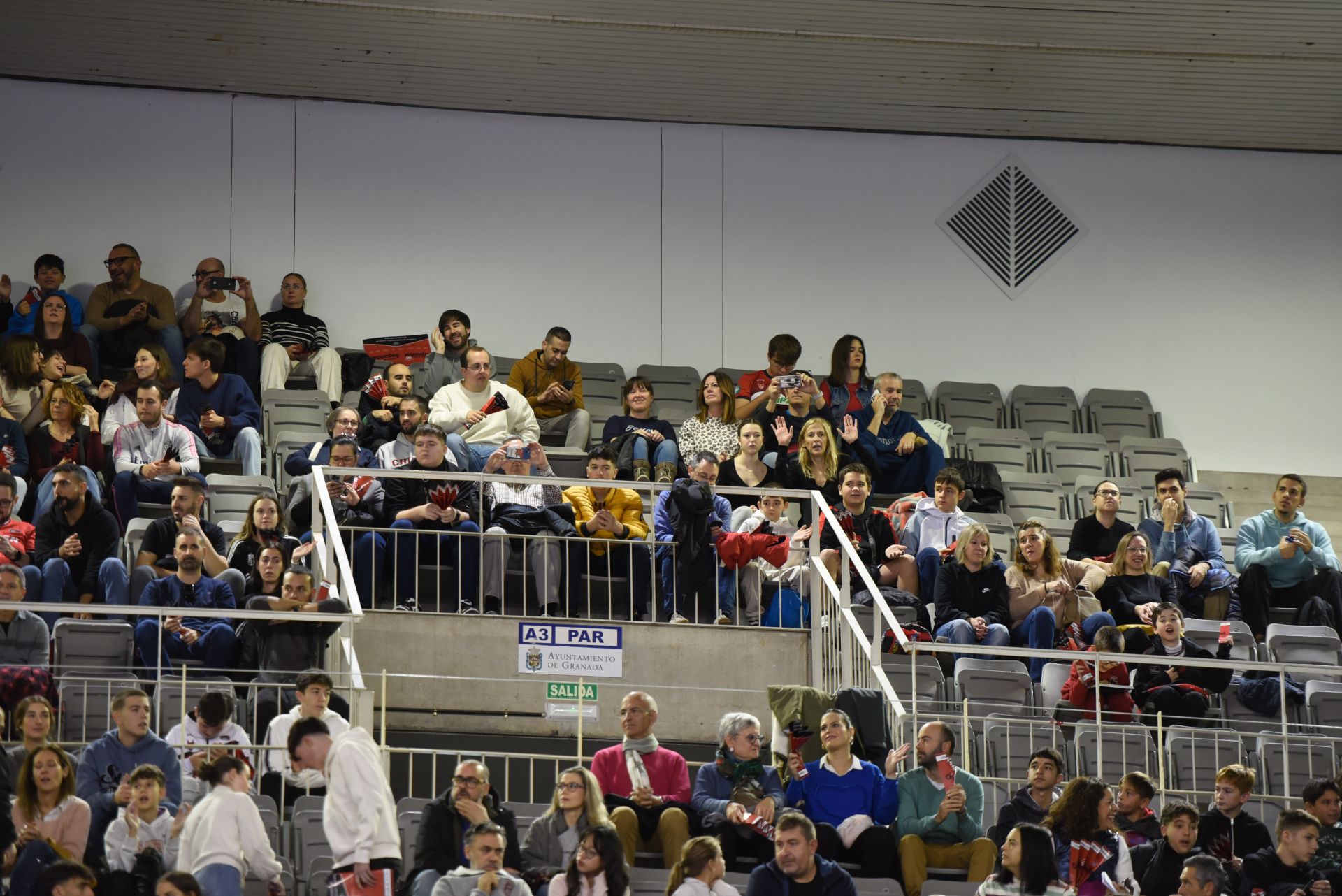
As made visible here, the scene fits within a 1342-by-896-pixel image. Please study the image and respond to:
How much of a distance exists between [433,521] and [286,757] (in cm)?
242

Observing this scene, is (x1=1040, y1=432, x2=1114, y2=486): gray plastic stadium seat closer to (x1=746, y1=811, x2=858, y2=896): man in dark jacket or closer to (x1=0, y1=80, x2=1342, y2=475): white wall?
(x1=0, y1=80, x2=1342, y2=475): white wall

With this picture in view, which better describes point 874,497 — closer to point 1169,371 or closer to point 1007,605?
point 1007,605

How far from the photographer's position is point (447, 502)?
36.7ft

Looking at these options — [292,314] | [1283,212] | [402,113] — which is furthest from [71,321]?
[1283,212]

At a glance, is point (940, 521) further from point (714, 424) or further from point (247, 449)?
point (247, 449)

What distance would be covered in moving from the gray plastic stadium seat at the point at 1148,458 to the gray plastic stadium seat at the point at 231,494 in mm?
6145

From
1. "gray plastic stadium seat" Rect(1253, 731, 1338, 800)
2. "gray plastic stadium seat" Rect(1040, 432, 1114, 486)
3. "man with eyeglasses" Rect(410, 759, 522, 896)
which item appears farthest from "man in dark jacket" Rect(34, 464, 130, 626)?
"gray plastic stadium seat" Rect(1040, 432, 1114, 486)

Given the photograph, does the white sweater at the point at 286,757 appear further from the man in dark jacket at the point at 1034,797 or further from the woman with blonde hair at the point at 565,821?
the man in dark jacket at the point at 1034,797

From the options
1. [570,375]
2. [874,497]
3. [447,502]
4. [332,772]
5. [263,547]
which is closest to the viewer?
[332,772]

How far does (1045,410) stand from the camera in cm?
1520

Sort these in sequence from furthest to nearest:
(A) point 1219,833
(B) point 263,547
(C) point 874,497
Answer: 1. (C) point 874,497
2. (B) point 263,547
3. (A) point 1219,833

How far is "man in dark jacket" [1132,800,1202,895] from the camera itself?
844cm

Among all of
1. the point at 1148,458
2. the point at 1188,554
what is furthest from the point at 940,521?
the point at 1148,458

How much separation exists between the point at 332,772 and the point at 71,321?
6.71m
